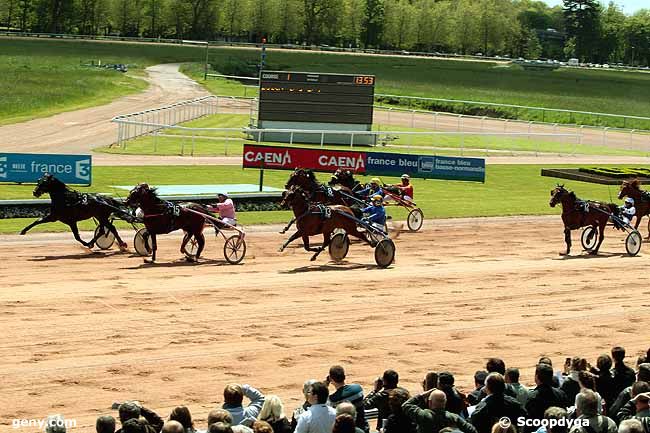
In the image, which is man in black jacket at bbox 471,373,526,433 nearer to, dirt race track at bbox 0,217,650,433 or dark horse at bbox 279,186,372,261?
dirt race track at bbox 0,217,650,433

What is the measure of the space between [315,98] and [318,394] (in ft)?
116

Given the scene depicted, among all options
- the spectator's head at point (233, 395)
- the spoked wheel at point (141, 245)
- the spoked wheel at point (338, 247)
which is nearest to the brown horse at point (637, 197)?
the spoked wheel at point (338, 247)

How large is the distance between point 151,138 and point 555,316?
26.1 meters

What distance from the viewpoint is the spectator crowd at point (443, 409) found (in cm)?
769


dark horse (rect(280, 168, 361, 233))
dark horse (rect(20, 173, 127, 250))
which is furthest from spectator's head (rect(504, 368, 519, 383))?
dark horse (rect(20, 173, 127, 250))

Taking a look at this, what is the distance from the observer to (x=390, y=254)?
2086cm

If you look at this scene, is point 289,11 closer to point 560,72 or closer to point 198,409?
point 560,72

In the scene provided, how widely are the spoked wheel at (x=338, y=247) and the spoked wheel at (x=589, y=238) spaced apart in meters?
5.72

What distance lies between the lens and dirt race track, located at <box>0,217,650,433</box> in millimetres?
12422

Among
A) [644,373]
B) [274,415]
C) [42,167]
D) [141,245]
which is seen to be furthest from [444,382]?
[42,167]

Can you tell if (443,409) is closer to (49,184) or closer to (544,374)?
(544,374)

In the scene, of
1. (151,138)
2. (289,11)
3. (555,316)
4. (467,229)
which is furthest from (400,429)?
(289,11)

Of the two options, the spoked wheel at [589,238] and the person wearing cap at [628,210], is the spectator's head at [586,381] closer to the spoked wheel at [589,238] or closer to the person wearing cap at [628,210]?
the spoked wheel at [589,238]

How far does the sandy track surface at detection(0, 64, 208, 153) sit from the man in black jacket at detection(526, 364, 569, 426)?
30383 mm
